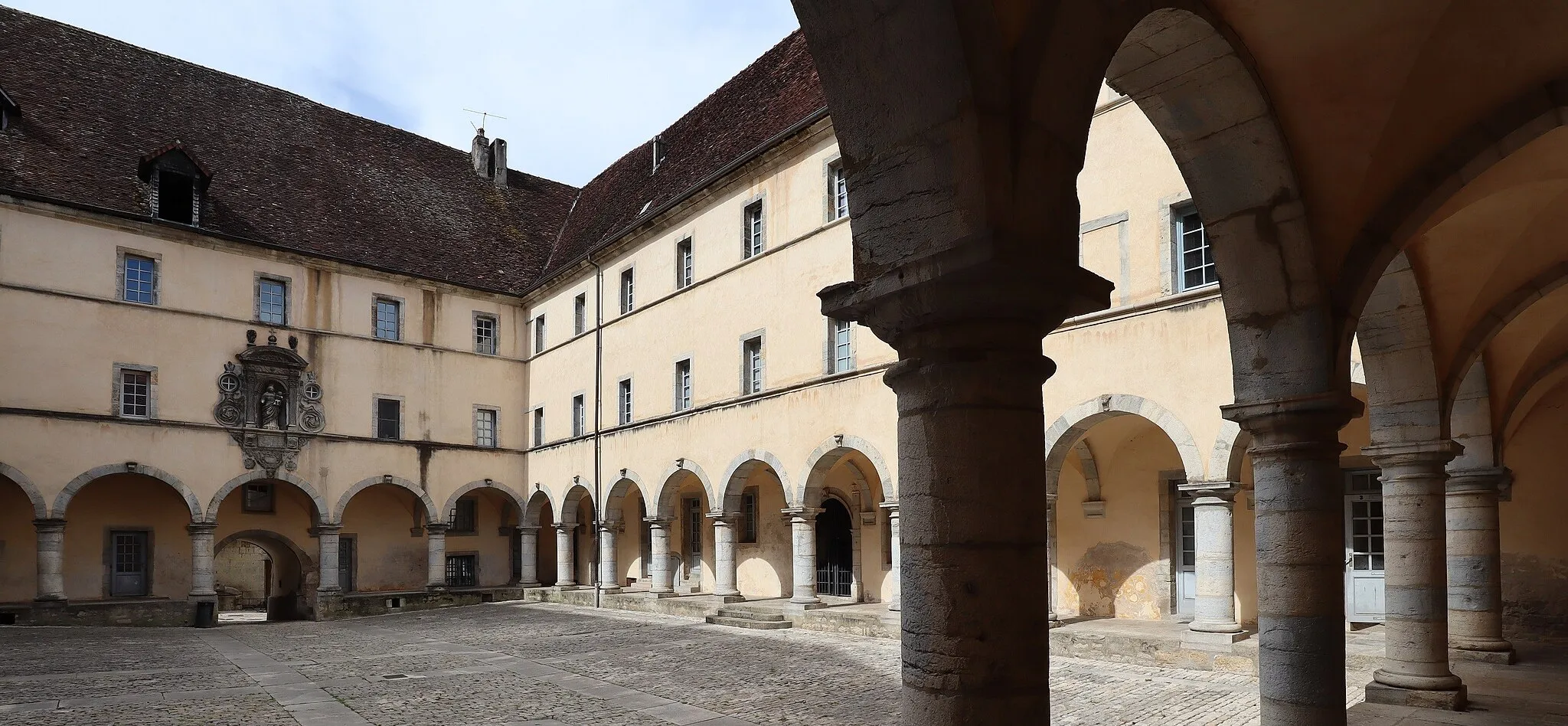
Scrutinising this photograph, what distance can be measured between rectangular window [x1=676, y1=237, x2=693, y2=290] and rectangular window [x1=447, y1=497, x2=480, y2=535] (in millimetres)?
9927

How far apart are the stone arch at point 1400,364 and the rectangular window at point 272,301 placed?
73.8 feet

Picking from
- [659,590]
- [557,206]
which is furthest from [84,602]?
[557,206]

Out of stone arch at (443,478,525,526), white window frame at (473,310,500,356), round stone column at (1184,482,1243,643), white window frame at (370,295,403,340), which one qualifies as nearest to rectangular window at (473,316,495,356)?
white window frame at (473,310,500,356)

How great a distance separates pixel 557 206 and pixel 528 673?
21283 mm

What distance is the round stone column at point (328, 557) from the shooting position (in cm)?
2381

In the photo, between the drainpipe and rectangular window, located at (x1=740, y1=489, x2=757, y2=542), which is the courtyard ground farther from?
the drainpipe

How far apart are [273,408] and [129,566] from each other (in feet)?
14.3

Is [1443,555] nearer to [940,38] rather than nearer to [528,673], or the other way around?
[940,38]

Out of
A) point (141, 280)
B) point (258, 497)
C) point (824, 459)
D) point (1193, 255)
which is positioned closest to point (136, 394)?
point (141, 280)

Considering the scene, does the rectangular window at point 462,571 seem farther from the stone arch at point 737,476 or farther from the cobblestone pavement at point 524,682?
the stone arch at point 737,476

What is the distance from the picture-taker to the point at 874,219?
3117 mm

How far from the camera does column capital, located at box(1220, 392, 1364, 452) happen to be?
A: 5281 millimetres

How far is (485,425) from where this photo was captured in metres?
27.8

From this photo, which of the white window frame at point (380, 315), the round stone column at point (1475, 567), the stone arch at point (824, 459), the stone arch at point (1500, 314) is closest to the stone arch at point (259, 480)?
the white window frame at point (380, 315)
